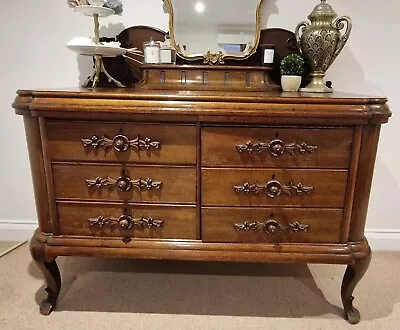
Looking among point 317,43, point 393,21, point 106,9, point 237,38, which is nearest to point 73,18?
point 106,9

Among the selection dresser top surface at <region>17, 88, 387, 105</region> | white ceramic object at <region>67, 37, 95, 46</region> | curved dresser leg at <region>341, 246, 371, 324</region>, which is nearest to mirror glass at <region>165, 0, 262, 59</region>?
white ceramic object at <region>67, 37, 95, 46</region>

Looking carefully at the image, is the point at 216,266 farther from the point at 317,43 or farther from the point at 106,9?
the point at 106,9

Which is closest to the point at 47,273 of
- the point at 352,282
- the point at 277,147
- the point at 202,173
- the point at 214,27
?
the point at 202,173

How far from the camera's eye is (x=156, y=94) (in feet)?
3.27

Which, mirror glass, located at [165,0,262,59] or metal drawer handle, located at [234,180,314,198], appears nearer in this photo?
metal drawer handle, located at [234,180,314,198]

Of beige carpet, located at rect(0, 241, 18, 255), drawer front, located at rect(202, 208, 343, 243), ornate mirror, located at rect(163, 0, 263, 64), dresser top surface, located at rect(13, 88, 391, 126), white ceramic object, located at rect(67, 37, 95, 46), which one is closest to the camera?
dresser top surface, located at rect(13, 88, 391, 126)

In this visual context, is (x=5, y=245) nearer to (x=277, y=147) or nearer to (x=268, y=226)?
(x=268, y=226)

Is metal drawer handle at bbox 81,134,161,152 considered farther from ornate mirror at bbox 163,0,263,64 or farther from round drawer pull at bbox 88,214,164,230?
ornate mirror at bbox 163,0,263,64

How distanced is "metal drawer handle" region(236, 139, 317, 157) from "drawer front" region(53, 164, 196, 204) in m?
0.18

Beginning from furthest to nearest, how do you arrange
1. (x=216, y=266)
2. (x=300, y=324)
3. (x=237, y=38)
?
(x=216, y=266)
(x=237, y=38)
(x=300, y=324)

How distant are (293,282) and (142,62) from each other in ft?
3.91

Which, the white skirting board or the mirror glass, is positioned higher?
the mirror glass

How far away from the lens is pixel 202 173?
41.1 inches

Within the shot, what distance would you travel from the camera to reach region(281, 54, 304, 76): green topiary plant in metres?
1.32
